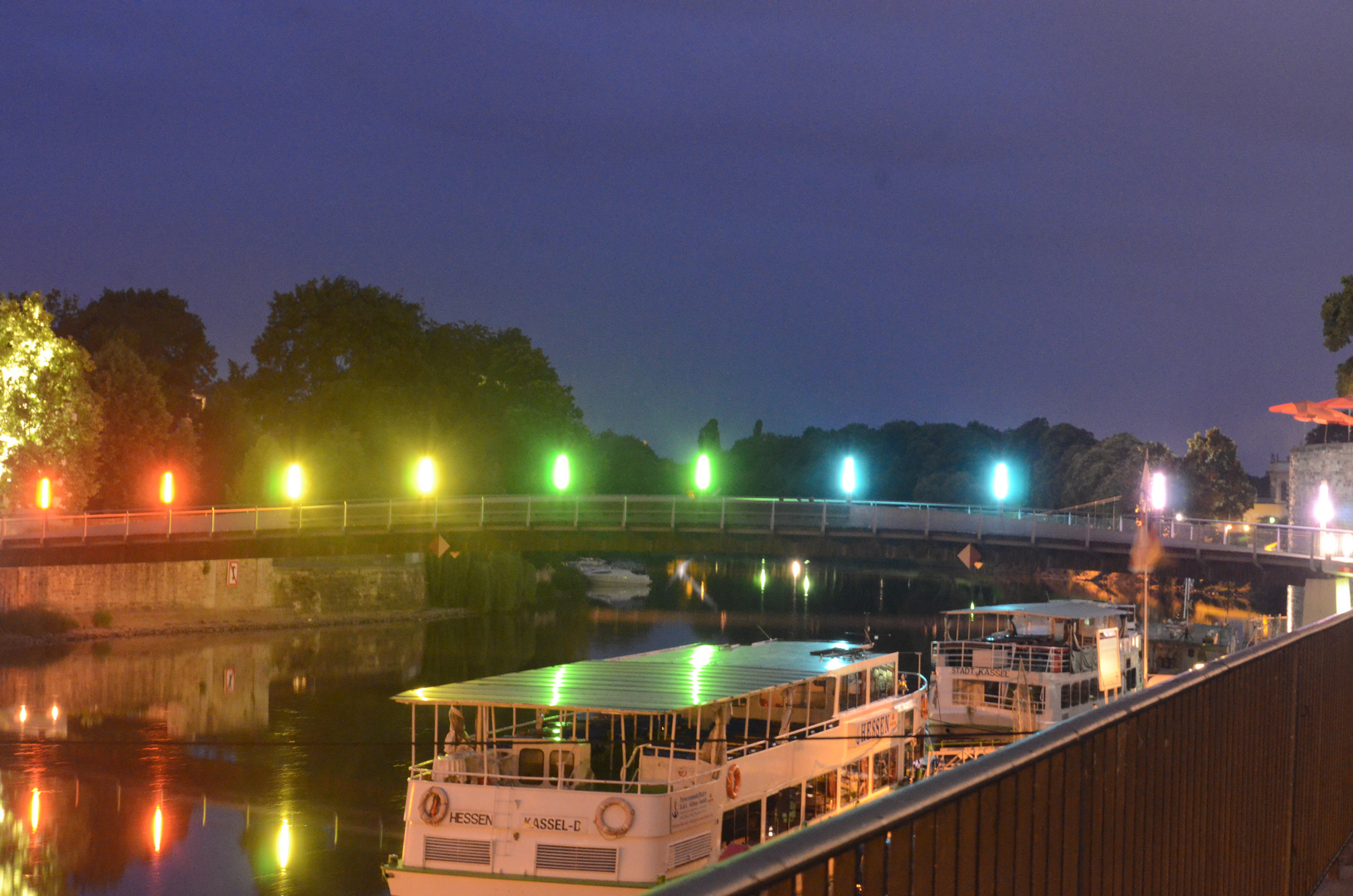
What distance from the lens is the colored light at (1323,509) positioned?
54.8 metres

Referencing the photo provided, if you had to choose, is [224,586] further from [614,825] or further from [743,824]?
[614,825]

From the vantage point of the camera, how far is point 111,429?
221 ft

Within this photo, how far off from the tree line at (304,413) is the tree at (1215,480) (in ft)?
0.54

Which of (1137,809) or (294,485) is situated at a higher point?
(294,485)

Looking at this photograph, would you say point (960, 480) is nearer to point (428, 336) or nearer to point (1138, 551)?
point (428, 336)

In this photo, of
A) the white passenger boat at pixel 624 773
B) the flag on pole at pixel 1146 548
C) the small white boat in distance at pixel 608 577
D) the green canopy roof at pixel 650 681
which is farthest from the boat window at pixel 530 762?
the small white boat in distance at pixel 608 577

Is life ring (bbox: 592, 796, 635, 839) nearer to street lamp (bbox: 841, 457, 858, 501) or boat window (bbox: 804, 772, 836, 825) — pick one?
boat window (bbox: 804, 772, 836, 825)

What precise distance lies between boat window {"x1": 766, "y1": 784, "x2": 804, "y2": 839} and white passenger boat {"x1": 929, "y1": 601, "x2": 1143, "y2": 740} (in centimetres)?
1539

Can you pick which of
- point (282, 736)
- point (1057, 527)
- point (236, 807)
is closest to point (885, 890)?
point (236, 807)

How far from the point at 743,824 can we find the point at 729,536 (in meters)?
20.7

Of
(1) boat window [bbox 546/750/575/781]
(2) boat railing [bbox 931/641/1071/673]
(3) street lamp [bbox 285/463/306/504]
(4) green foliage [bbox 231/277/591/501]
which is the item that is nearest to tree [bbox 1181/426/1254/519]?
(4) green foliage [bbox 231/277/591/501]

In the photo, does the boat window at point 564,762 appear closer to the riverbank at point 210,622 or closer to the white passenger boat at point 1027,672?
the white passenger boat at point 1027,672

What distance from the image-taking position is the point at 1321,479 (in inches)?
2672

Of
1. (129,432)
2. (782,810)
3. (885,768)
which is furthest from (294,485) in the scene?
(782,810)
